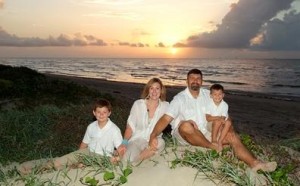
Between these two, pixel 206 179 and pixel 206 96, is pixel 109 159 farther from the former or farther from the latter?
pixel 206 96

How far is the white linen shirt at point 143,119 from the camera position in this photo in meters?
6.95

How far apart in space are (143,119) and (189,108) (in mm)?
838

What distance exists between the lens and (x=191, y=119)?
6.81 metres

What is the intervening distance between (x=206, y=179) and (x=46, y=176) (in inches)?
93.1

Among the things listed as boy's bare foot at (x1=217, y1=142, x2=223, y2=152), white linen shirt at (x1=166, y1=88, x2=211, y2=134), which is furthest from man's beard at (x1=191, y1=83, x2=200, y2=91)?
boy's bare foot at (x1=217, y1=142, x2=223, y2=152)

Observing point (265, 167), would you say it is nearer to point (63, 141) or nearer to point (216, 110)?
point (216, 110)

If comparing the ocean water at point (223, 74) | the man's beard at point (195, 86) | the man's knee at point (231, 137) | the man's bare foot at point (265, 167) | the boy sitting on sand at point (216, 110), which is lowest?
the ocean water at point (223, 74)

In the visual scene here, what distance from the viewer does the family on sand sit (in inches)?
248

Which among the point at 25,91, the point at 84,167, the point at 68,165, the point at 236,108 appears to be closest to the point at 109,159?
the point at 84,167

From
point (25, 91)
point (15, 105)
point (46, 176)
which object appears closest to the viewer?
point (46, 176)

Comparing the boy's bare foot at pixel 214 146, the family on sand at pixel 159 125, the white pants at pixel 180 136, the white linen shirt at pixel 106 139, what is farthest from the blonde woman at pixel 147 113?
the boy's bare foot at pixel 214 146

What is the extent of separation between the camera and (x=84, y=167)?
5.65m

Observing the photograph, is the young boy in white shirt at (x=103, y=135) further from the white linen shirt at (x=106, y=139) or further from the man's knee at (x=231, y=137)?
the man's knee at (x=231, y=137)

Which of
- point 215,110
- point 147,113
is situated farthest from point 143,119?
point 215,110
